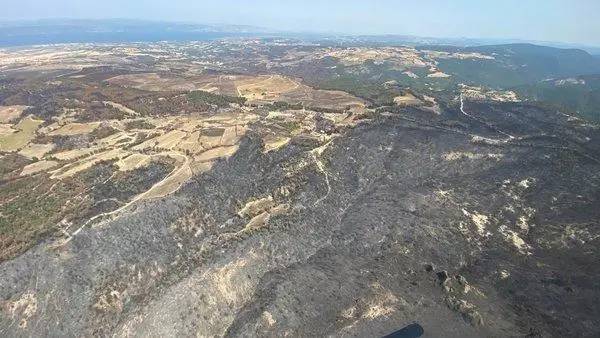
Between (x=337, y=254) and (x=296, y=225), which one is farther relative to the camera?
(x=296, y=225)

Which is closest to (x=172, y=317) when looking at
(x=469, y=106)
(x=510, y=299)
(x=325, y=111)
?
(x=510, y=299)

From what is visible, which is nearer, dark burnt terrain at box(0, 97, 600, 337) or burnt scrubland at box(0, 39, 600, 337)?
dark burnt terrain at box(0, 97, 600, 337)

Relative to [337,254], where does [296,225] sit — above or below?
above

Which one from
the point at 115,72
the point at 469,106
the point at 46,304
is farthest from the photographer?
the point at 115,72

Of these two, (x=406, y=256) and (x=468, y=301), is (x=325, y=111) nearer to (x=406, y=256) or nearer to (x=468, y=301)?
(x=406, y=256)

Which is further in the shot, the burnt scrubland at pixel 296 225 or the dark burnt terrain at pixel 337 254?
the burnt scrubland at pixel 296 225

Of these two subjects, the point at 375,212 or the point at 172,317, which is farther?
the point at 375,212

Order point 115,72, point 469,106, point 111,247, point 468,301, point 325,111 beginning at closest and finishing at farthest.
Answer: point 468,301 < point 111,247 < point 325,111 < point 469,106 < point 115,72
